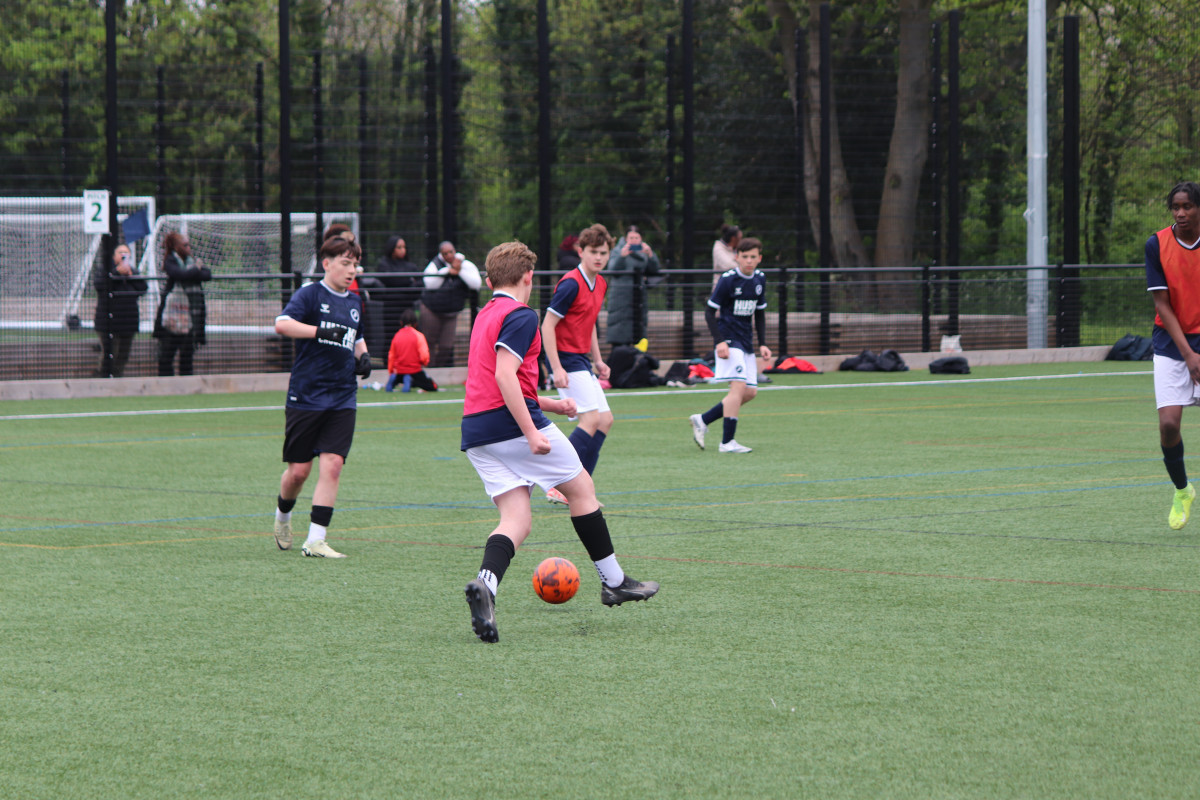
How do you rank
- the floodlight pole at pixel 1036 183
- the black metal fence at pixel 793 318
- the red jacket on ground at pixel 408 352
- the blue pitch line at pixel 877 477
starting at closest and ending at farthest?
the blue pitch line at pixel 877 477 < the red jacket on ground at pixel 408 352 < the black metal fence at pixel 793 318 < the floodlight pole at pixel 1036 183

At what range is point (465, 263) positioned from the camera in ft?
73.2

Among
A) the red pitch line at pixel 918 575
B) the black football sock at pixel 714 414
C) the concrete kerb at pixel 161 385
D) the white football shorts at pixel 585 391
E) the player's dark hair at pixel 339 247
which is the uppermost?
the player's dark hair at pixel 339 247

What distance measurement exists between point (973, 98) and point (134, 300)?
51.2 ft

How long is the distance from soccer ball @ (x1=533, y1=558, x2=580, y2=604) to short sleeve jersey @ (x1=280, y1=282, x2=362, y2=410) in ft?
7.28

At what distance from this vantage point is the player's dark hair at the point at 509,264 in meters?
6.53

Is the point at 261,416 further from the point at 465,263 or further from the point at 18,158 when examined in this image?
the point at 18,158

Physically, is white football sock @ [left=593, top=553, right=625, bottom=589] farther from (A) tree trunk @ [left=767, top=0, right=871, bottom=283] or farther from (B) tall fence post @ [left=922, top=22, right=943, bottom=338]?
(B) tall fence post @ [left=922, top=22, right=943, bottom=338]

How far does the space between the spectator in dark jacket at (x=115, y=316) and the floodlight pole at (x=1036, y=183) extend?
1451 cm

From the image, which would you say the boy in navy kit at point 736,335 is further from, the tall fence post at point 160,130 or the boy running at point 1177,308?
the tall fence post at point 160,130

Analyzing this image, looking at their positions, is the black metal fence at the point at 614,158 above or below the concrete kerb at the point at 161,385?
above

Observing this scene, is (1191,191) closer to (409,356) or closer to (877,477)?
(877,477)

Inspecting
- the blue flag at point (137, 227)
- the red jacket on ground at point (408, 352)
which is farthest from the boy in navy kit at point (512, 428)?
the blue flag at point (137, 227)

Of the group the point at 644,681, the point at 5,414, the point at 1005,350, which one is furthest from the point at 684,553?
the point at 1005,350

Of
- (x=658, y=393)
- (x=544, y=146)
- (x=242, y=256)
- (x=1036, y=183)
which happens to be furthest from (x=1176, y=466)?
(x=242, y=256)
